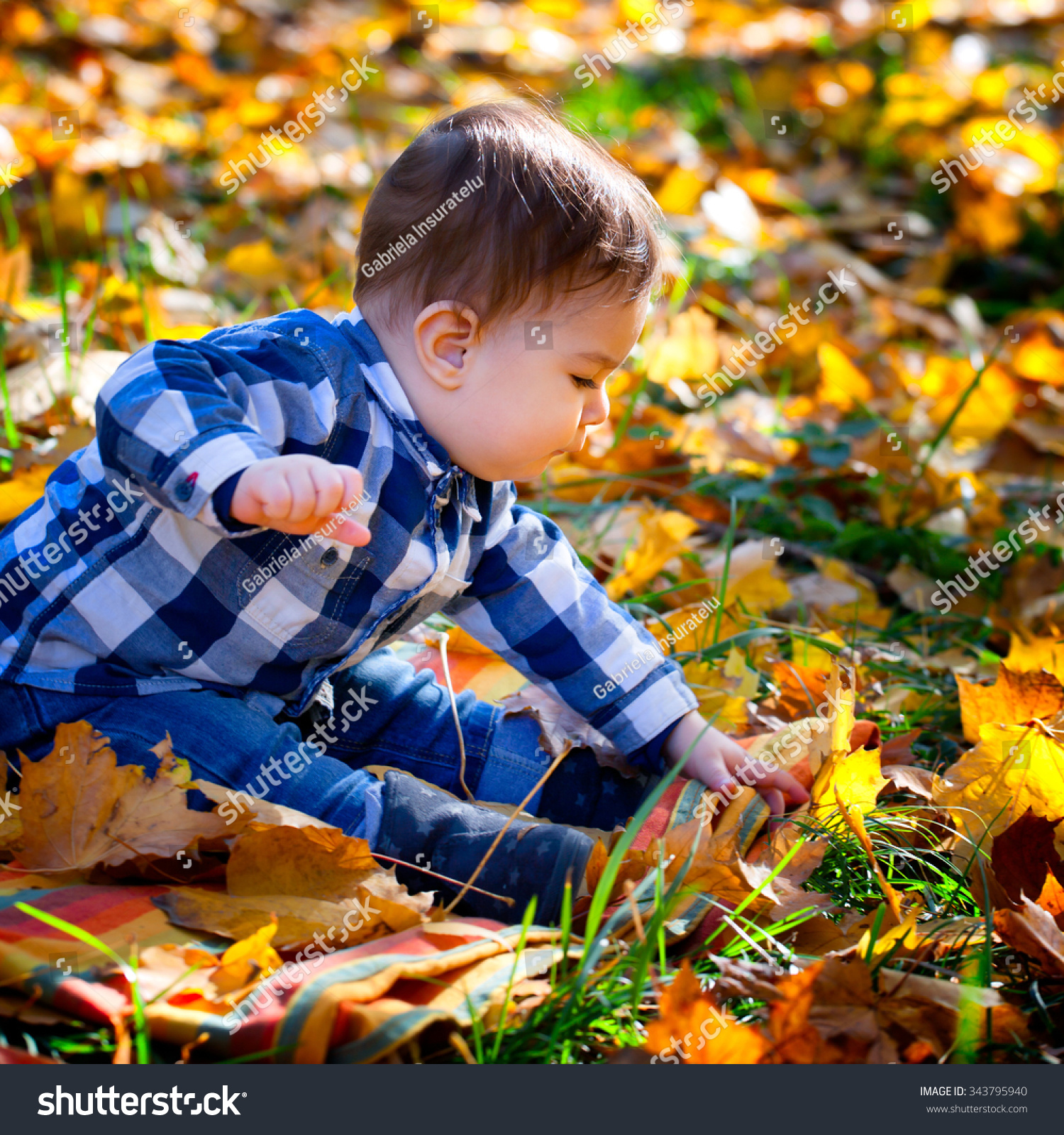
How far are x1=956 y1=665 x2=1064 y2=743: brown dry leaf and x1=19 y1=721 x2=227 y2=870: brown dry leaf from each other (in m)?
1.01

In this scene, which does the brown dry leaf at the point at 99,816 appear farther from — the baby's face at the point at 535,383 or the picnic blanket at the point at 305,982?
the baby's face at the point at 535,383

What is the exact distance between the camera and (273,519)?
1078 millimetres

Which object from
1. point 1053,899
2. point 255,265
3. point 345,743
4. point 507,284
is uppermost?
point 255,265

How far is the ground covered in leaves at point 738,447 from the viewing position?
1.05 meters

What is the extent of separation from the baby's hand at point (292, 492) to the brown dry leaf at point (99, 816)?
1.06 ft

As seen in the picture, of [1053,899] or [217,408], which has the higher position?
[217,408]

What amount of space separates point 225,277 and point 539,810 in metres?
1.86

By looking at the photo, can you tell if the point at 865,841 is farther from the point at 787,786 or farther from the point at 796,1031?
the point at 796,1031

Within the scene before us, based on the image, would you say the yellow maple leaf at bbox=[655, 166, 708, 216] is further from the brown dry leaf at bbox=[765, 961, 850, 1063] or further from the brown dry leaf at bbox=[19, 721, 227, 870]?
the brown dry leaf at bbox=[765, 961, 850, 1063]

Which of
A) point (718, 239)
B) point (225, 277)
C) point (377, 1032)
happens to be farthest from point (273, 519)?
point (718, 239)

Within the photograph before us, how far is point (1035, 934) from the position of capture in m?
1.08

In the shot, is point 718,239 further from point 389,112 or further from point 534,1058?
point 534,1058

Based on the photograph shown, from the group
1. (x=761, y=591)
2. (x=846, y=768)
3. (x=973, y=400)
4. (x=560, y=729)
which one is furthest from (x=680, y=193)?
(x=846, y=768)

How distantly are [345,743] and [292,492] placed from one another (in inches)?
23.1
